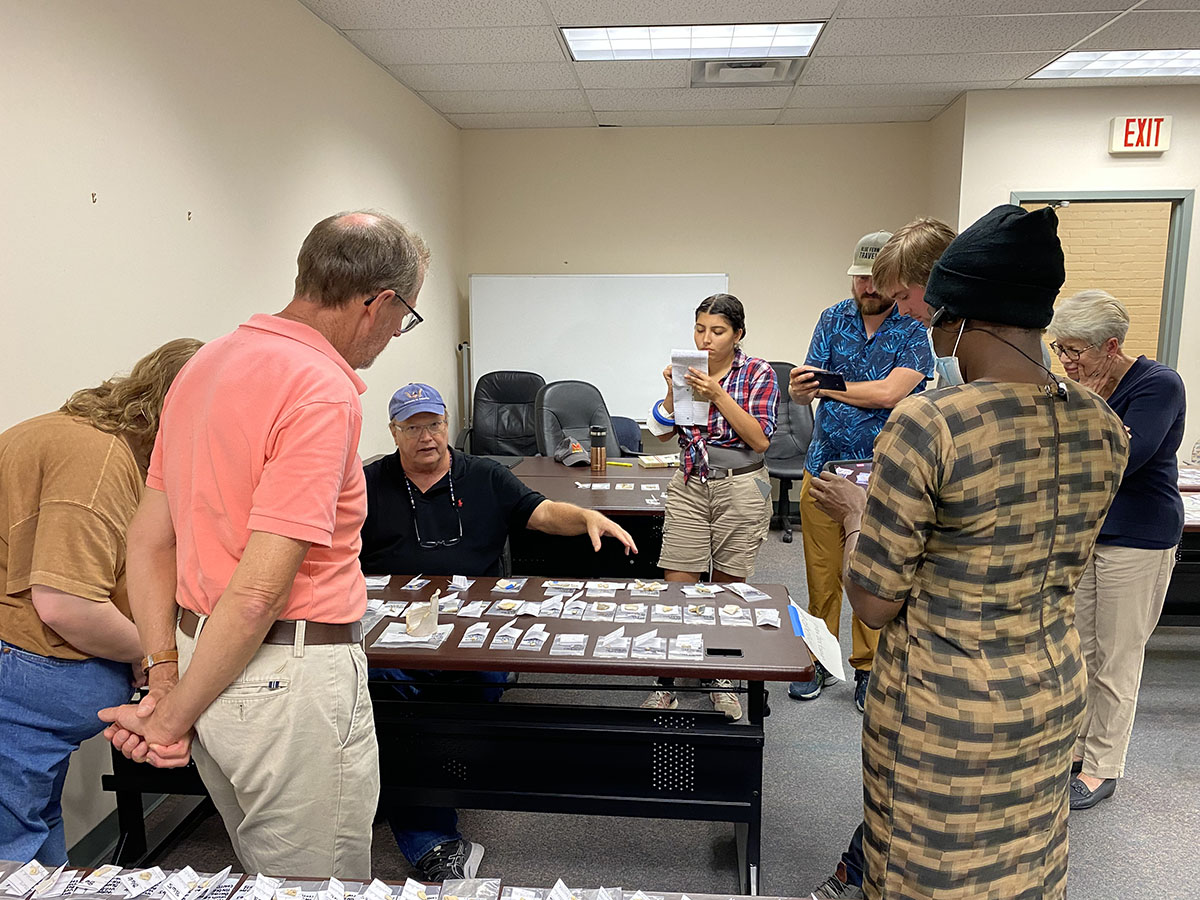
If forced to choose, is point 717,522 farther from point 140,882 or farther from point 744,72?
point 744,72

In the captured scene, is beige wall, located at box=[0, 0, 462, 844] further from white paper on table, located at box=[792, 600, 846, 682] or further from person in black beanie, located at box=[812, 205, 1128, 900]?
person in black beanie, located at box=[812, 205, 1128, 900]

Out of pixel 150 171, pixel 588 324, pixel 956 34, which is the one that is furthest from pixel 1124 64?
pixel 150 171

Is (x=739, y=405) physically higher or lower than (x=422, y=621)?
higher

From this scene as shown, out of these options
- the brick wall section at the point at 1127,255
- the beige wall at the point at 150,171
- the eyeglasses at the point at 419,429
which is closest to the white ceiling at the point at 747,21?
the beige wall at the point at 150,171

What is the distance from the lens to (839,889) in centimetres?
207

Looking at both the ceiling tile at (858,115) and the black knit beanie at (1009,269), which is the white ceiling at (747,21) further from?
the black knit beanie at (1009,269)

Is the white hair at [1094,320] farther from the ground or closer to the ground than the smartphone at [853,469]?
farther from the ground

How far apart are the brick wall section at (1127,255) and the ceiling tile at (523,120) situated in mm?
4273

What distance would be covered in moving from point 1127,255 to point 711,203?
3.84 meters

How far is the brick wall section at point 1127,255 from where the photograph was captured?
7148 mm

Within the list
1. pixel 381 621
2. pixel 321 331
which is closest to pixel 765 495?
pixel 381 621

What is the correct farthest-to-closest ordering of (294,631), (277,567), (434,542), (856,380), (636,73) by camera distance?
(636,73) < (856,380) < (434,542) < (294,631) < (277,567)

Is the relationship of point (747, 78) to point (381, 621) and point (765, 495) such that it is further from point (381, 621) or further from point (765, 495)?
point (381, 621)

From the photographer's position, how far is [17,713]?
166 centimetres
